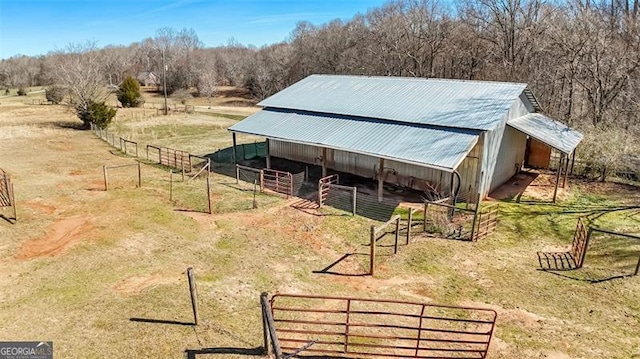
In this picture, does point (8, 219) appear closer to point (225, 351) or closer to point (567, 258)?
point (225, 351)

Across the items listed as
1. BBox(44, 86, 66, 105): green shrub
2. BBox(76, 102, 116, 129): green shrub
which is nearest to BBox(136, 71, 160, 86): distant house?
BBox(44, 86, 66, 105): green shrub

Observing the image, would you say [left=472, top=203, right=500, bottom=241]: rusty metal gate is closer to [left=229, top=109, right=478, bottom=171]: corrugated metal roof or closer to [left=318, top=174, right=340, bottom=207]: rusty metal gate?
[left=229, top=109, right=478, bottom=171]: corrugated metal roof

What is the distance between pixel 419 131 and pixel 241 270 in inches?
416

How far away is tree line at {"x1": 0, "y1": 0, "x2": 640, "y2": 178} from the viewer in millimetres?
25500

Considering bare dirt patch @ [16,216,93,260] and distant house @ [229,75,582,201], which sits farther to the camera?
distant house @ [229,75,582,201]

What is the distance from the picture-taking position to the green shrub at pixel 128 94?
49.2 m

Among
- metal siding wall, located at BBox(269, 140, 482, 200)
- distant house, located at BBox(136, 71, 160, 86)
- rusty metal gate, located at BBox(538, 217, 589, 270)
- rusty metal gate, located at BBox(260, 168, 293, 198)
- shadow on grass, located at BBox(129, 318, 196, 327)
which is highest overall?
distant house, located at BBox(136, 71, 160, 86)

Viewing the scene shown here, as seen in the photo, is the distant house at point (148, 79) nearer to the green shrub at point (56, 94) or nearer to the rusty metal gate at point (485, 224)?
the green shrub at point (56, 94)

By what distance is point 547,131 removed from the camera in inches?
761

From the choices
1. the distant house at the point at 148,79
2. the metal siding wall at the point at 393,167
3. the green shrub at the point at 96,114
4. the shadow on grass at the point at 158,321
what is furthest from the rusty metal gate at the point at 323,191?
the distant house at the point at 148,79

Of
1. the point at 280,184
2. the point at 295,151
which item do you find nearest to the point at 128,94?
the point at 295,151

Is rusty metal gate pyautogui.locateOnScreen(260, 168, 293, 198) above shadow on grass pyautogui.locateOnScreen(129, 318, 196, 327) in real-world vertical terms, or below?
above

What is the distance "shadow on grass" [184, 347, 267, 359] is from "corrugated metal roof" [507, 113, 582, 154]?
15.5 meters

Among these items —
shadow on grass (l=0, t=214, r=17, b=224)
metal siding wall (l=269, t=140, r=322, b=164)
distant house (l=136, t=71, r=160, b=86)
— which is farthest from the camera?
distant house (l=136, t=71, r=160, b=86)
